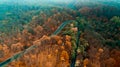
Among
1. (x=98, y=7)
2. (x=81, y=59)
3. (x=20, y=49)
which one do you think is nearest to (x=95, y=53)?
(x=81, y=59)

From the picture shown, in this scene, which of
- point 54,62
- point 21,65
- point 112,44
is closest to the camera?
point 21,65

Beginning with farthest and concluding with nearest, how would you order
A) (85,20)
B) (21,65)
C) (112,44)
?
(85,20)
(112,44)
(21,65)

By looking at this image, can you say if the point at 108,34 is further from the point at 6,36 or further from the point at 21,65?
the point at 21,65

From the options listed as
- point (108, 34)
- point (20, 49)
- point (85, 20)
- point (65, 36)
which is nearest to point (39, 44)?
point (20, 49)

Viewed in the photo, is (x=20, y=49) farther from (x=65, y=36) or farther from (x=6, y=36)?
(x=65, y=36)

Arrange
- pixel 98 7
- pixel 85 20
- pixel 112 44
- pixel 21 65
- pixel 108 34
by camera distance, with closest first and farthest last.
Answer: pixel 21 65 < pixel 112 44 < pixel 108 34 < pixel 85 20 < pixel 98 7

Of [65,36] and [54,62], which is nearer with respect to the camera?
[54,62]
